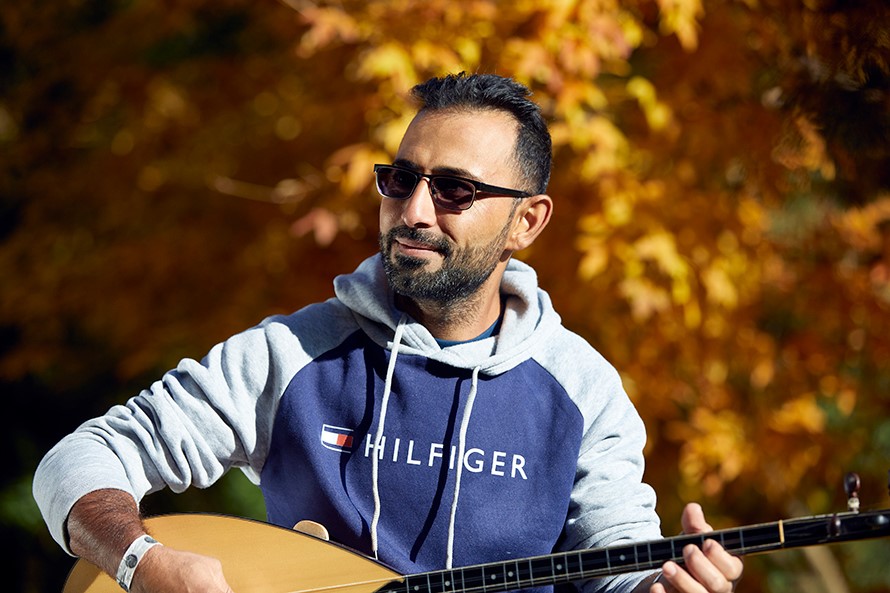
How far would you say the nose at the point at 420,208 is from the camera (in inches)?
82.6

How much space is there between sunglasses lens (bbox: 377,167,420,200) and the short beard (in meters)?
0.07

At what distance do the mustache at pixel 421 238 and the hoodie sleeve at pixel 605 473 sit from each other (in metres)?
0.34

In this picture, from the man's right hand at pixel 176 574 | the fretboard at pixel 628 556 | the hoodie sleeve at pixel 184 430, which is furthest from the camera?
the hoodie sleeve at pixel 184 430

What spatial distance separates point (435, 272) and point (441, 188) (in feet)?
0.55

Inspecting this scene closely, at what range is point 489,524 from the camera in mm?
2078

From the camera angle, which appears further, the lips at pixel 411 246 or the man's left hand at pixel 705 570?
the lips at pixel 411 246

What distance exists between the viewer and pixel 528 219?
91.1 inches

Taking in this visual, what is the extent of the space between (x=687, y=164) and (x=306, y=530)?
237cm

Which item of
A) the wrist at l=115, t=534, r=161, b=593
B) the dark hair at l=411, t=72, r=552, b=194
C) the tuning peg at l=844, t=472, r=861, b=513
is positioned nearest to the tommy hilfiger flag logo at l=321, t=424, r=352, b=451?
the wrist at l=115, t=534, r=161, b=593

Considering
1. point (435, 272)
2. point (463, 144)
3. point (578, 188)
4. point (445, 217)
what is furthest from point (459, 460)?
point (578, 188)

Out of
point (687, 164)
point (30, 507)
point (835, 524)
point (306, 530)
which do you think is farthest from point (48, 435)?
point (835, 524)

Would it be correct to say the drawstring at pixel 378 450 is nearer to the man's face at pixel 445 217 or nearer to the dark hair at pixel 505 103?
the man's face at pixel 445 217

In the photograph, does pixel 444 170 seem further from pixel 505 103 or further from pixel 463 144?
pixel 505 103

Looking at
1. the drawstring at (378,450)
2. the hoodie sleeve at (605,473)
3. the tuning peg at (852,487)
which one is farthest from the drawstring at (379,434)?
the tuning peg at (852,487)
